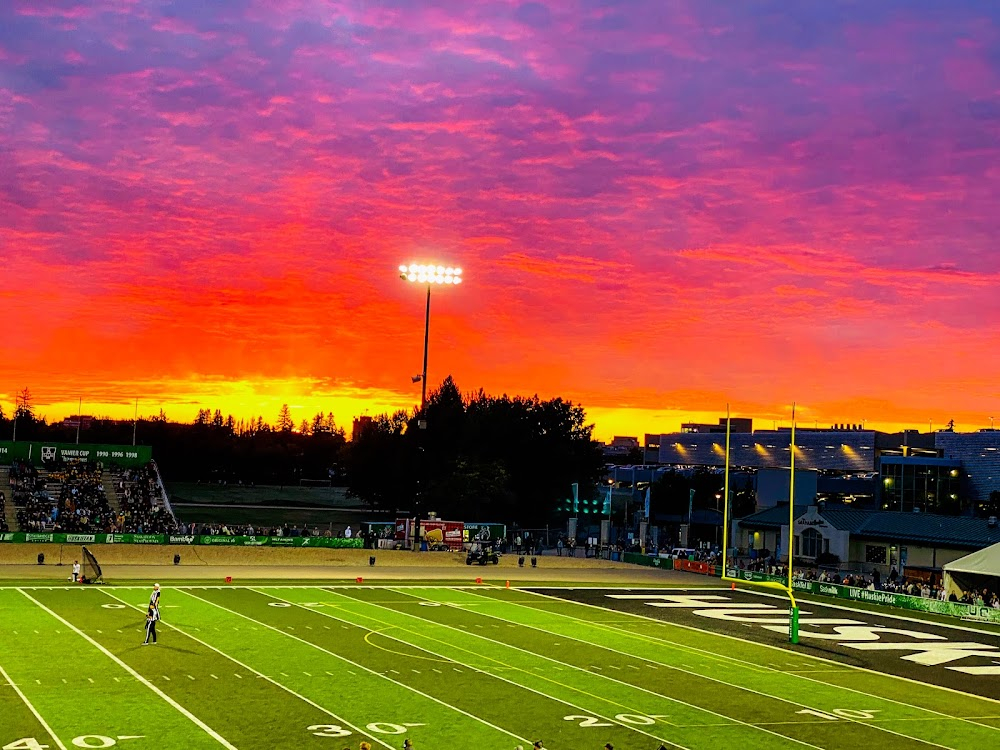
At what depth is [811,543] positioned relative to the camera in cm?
8256

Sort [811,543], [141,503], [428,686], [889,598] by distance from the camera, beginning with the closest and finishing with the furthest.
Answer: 1. [428,686]
2. [889,598]
3. [141,503]
4. [811,543]

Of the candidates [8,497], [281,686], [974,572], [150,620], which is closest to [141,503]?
[8,497]

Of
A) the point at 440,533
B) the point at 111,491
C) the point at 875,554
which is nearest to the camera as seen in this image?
the point at 440,533

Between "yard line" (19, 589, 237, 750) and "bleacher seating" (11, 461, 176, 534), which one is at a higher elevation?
"bleacher seating" (11, 461, 176, 534)

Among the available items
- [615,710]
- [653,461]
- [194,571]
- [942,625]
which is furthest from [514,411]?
[615,710]

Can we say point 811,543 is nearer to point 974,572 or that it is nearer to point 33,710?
point 974,572

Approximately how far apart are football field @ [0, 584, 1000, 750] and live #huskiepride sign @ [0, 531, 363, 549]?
1856cm

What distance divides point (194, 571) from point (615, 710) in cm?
3678

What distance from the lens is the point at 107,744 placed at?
2286cm

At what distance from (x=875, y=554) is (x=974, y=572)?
24942mm

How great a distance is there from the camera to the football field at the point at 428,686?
24906 mm

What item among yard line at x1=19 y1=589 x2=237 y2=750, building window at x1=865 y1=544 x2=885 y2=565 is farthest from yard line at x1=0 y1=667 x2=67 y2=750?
building window at x1=865 y1=544 x2=885 y2=565

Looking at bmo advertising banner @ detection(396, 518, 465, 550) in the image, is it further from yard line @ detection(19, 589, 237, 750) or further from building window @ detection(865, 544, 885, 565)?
yard line @ detection(19, 589, 237, 750)

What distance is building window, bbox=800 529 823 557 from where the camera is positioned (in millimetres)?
81875
